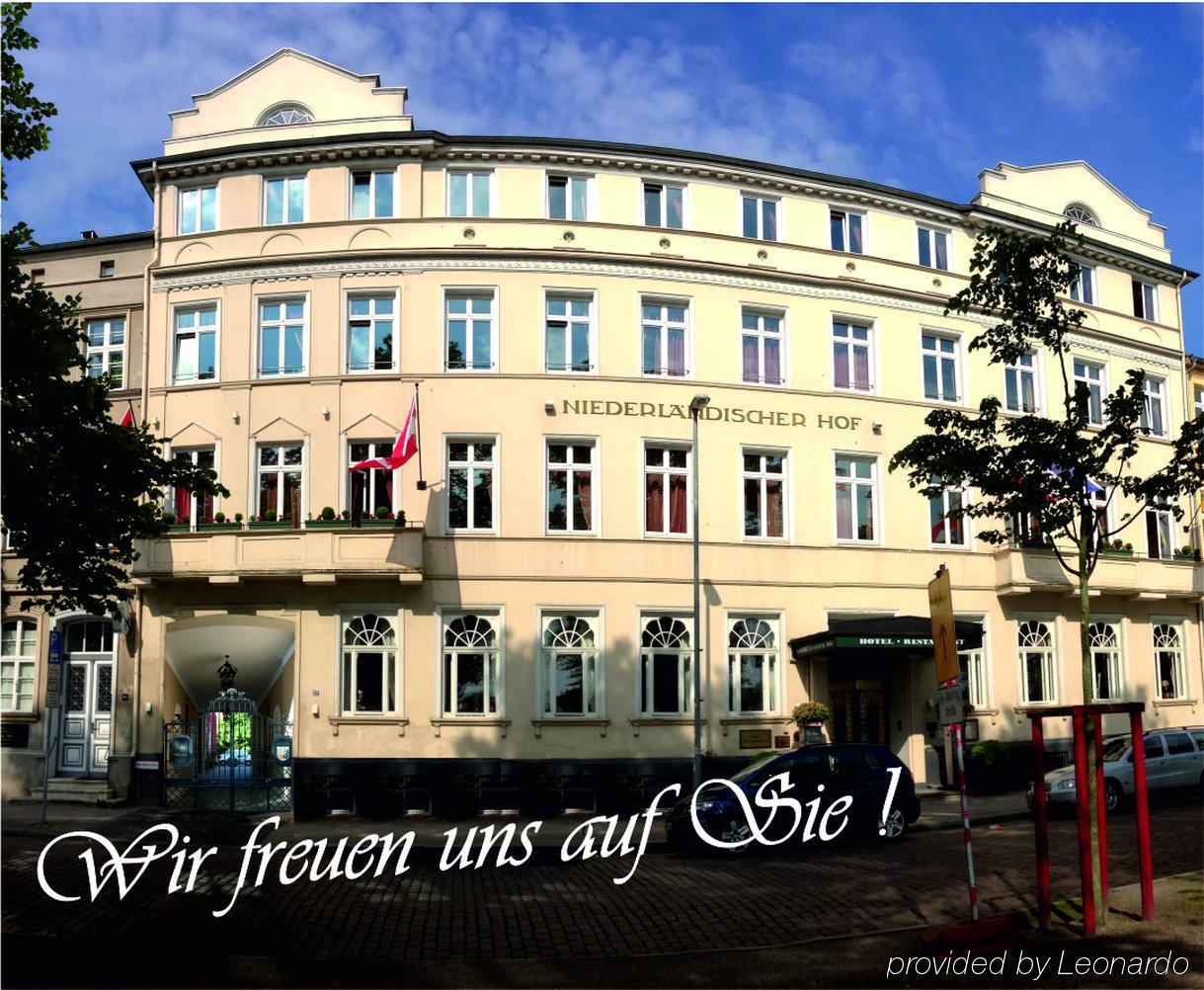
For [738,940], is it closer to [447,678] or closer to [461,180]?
[447,678]

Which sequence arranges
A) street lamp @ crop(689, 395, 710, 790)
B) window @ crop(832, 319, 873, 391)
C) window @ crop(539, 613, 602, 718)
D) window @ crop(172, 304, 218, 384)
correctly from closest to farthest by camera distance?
street lamp @ crop(689, 395, 710, 790)
window @ crop(539, 613, 602, 718)
window @ crop(172, 304, 218, 384)
window @ crop(832, 319, 873, 391)

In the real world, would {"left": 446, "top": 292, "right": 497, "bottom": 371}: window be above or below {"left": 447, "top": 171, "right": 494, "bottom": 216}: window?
below

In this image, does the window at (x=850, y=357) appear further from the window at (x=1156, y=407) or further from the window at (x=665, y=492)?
the window at (x=1156, y=407)

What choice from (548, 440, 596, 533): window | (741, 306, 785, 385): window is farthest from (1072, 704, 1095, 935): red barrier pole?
(741, 306, 785, 385): window

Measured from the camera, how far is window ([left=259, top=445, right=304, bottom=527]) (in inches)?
1000

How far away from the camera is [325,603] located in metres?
24.6

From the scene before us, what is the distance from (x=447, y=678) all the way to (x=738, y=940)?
13.6 meters

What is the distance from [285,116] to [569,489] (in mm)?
11353

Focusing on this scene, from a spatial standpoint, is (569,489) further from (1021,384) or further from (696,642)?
(1021,384)

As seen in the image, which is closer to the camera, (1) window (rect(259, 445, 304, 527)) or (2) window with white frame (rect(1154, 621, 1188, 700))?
(1) window (rect(259, 445, 304, 527))

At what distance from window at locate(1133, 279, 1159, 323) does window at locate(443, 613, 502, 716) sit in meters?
21.8

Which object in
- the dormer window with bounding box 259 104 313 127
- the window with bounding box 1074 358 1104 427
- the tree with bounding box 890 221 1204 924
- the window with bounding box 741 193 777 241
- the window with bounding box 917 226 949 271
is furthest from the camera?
the window with bounding box 1074 358 1104 427

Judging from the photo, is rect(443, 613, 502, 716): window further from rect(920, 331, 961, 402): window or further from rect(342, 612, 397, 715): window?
rect(920, 331, 961, 402): window

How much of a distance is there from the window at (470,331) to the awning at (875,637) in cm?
967
